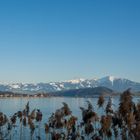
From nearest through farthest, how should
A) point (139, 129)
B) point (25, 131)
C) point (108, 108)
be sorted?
point (139, 129) → point (108, 108) → point (25, 131)

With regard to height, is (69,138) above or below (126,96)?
below

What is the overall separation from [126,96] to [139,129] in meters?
9.88

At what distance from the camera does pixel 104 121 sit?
274 ft

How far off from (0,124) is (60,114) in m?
20.7

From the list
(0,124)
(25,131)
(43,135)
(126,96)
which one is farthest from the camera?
(25,131)

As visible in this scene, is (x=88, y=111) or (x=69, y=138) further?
(x=69, y=138)

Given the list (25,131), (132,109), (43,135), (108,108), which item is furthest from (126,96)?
(25,131)

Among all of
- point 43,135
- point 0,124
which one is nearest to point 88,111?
point 0,124

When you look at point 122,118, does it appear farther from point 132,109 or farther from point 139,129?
point 139,129

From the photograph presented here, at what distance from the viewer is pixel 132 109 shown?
276 ft

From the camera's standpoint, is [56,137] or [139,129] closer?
[139,129]

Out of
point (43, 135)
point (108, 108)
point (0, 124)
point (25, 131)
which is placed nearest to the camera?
point (108, 108)

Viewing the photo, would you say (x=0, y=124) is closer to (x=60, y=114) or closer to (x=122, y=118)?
(x=60, y=114)

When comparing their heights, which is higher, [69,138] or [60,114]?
[60,114]
